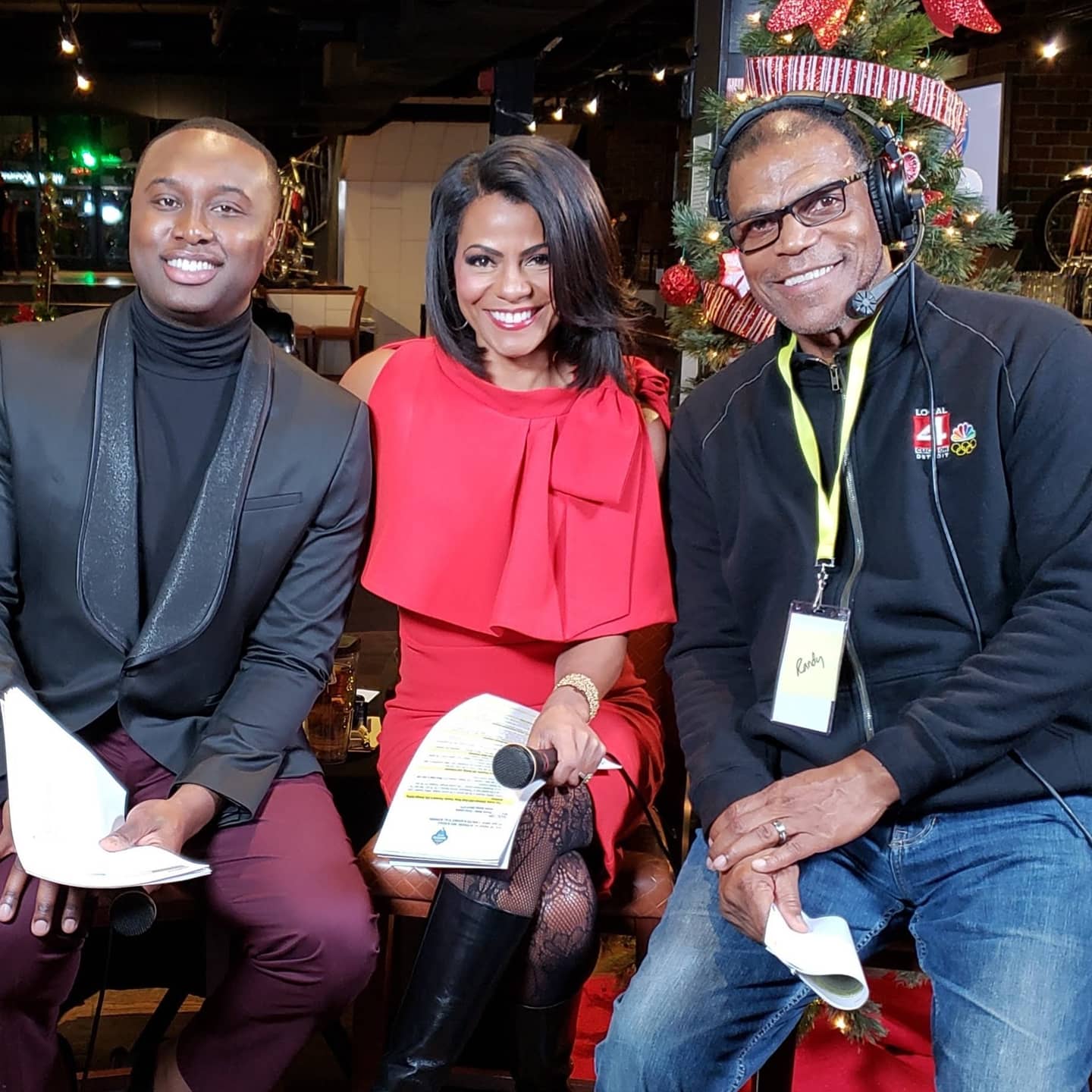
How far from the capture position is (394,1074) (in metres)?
1.94

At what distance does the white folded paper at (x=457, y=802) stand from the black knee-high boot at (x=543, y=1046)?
1.01 feet

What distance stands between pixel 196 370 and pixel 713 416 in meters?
0.89

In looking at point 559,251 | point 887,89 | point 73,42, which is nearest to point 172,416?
point 559,251

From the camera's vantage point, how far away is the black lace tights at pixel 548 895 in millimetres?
1955

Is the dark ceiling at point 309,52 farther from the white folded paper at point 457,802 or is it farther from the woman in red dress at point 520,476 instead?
the white folded paper at point 457,802

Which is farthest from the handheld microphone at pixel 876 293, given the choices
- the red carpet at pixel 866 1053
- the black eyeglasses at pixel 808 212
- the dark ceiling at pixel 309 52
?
the dark ceiling at pixel 309 52

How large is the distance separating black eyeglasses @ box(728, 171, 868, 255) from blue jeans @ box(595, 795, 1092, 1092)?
0.90m

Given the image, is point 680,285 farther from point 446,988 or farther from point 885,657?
point 446,988

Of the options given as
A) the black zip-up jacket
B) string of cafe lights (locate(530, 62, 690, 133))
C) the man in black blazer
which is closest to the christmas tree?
the black zip-up jacket

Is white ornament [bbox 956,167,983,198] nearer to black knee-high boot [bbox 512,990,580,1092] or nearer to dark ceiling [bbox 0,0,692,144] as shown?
black knee-high boot [bbox 512,990,580,1092]

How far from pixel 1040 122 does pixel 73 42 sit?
8.09 metres

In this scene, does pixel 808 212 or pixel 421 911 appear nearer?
pixel 808 212

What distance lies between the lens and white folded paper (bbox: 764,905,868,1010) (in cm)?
157

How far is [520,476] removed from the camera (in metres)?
2.44
